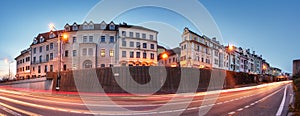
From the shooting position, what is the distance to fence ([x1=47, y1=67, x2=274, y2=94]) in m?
29.5

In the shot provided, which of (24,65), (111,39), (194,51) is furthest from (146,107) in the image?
(24,65)

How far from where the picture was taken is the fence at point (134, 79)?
1163 inches

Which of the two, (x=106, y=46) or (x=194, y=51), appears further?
(x=194, y=51)

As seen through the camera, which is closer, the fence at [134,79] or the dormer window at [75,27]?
the fence at [134,79]

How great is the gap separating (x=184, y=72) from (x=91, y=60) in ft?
92.7

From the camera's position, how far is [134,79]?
29.8 m

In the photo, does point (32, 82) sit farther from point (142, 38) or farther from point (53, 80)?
point (142, 38)

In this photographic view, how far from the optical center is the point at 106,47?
182 feet

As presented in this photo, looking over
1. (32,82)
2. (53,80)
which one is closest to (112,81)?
(53,80)

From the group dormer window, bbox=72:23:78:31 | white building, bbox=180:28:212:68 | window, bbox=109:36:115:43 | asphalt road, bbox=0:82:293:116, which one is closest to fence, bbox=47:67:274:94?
asphalt road, bbox=0:82:293:116

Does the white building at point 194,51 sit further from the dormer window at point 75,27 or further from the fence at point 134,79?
the dormer window at point 75,27

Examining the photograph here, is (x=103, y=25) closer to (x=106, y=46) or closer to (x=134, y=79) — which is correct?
(x=106, y=46)

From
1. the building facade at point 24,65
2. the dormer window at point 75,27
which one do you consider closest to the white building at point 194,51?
the dormer window at point 75,27

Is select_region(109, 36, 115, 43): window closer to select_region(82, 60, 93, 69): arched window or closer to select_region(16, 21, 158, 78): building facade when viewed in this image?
select_region(16, 21, 158, 78): building facade
